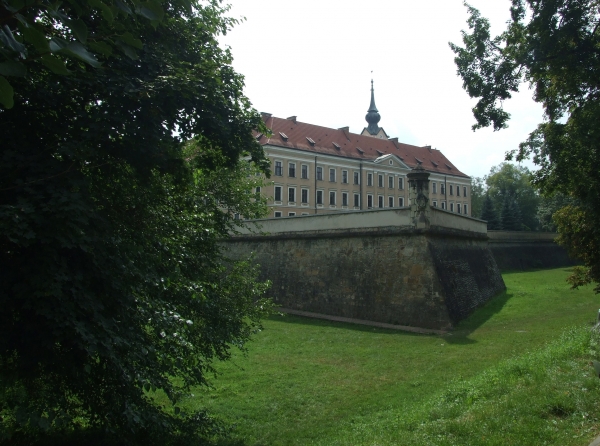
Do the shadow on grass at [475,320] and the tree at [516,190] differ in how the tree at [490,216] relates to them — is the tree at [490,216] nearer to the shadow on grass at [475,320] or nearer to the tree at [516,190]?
the tree at [516,190]

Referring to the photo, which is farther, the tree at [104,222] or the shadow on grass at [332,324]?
the shadow on grass at [332,324]

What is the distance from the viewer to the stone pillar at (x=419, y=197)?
19.2 metres

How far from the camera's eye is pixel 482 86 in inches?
446

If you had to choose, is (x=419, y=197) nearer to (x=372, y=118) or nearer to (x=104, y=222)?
(x=104, y=222)

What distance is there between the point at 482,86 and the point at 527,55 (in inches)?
43.6

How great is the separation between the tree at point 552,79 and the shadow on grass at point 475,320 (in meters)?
5.66

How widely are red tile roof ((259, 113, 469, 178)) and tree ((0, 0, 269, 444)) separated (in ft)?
127

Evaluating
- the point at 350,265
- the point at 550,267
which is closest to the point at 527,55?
the point at 350,265

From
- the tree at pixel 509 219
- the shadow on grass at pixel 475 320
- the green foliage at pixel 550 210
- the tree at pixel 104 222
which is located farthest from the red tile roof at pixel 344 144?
the tree at pixel 104 222

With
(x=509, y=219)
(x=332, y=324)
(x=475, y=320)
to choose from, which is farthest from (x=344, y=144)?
(x=475, y=320)

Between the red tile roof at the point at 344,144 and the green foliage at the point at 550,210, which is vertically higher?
the red tile roof at the point at 344,144

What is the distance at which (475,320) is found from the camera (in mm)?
18812

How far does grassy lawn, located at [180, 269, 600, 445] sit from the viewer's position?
575 cm

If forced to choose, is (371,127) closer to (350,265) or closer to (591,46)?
(350,265)
